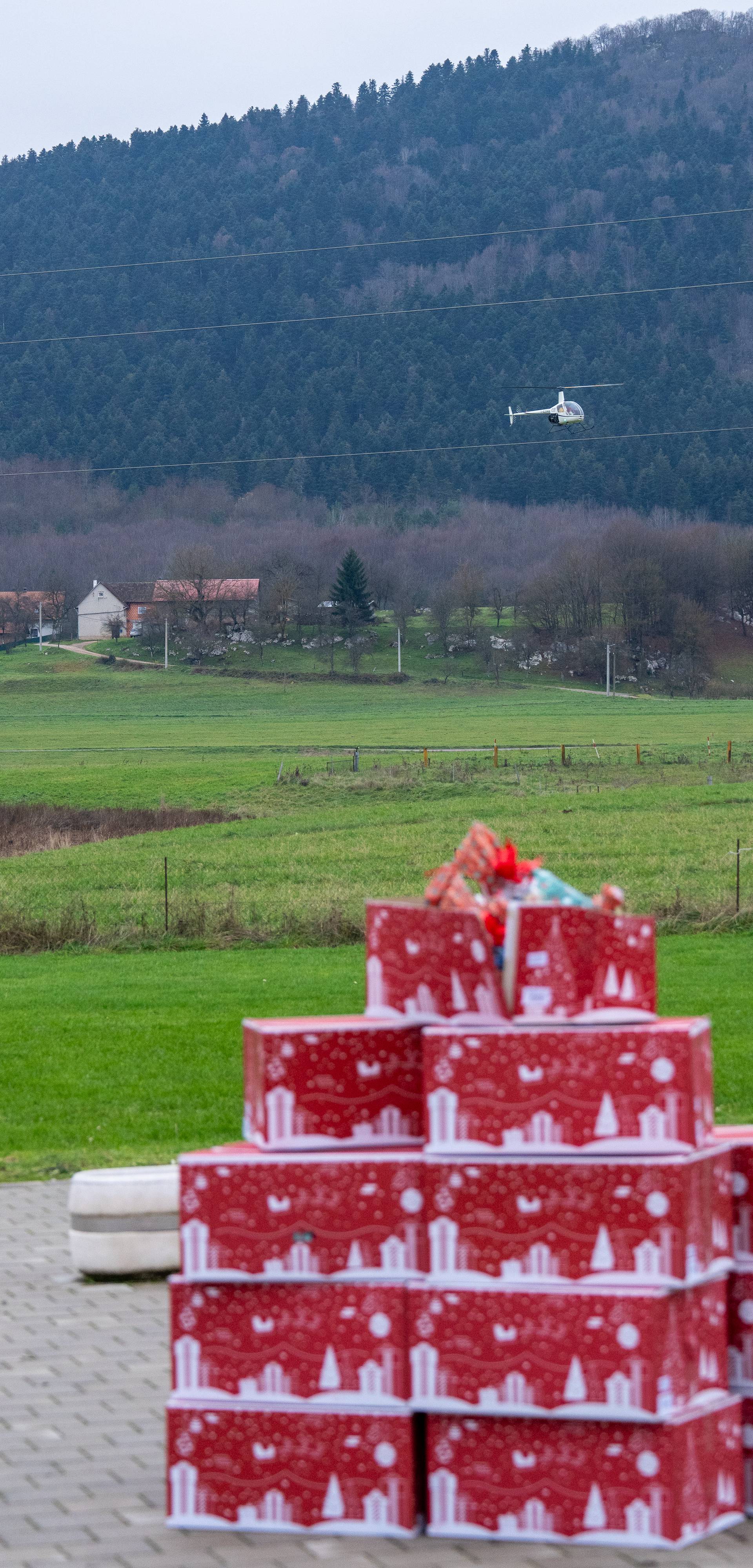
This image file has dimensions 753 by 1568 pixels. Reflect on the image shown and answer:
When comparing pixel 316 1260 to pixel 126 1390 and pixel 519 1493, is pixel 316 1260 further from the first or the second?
pixel 126 1390

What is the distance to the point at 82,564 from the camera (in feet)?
618

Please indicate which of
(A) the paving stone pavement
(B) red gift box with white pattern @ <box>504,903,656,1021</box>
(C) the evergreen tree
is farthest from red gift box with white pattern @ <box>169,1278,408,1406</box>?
(C) the evergreen tree

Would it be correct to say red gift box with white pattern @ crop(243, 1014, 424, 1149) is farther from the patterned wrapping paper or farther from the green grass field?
the green grass field

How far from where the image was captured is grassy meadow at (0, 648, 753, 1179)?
14.3 metres

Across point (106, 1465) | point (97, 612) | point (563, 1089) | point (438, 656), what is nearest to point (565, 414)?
point (438, 656)

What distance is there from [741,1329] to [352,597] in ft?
521

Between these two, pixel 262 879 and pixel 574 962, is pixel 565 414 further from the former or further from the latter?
pixel 574 962

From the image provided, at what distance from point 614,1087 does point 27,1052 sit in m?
11.0

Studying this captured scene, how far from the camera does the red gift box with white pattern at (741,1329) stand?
20.1 feet

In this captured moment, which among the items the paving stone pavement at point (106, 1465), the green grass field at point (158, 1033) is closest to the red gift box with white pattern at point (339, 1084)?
the paving stone pavement at point (106, 1465)

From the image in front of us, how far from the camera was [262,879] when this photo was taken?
3281 cm

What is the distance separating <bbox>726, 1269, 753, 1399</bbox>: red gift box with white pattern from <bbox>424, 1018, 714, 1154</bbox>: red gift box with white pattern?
2.08ft

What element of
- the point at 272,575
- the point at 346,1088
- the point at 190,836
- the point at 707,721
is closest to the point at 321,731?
the point at 707,721

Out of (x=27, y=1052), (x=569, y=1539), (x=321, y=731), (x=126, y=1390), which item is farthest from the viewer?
(x=321, y=731)
